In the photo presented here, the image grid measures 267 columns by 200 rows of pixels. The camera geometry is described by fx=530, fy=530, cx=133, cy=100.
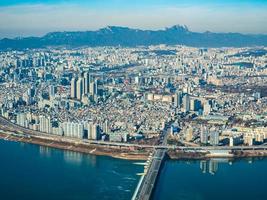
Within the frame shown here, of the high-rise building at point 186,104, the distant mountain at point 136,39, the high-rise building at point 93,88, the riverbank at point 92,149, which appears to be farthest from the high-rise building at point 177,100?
the distant mountain at point 136,39

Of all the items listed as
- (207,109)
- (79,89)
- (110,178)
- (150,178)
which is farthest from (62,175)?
(79,89)

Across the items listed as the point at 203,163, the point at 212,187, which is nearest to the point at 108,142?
the point at 203,163

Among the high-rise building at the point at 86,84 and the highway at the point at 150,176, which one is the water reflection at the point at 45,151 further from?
the high-rise building at the point at 86,84

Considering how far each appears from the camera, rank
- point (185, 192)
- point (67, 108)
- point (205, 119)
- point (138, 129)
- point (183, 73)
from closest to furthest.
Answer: point (185, 192) → point (138, 129) → point (205, 119) → point (67, 108) → point (183, 73)

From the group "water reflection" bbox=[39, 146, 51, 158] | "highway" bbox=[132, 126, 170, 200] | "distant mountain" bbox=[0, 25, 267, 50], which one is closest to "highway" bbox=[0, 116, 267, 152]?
"highway" bbox=[132, 126, 170, 200]

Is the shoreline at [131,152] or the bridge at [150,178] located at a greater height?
the bridge at [150,178]

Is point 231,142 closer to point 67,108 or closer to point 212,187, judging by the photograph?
point 212,187
